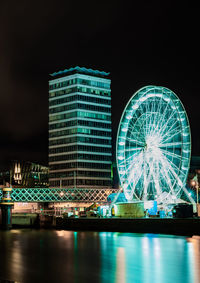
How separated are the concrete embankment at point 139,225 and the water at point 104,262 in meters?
7.61

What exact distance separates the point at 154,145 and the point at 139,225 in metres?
13.6

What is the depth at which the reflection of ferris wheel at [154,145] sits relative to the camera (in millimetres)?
75188

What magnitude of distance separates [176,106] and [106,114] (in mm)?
104378

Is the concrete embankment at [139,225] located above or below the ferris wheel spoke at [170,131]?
below

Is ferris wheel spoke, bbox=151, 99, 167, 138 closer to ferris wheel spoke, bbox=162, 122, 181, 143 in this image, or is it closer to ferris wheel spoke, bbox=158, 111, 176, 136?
ferris wheel spoke, bbox=158, 111, 176, 136

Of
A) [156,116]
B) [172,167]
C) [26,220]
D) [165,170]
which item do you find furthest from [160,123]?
[26,220]

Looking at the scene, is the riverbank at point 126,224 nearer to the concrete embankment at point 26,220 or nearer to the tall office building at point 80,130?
the concrete embankment at point 26,220

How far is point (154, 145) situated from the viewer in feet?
247

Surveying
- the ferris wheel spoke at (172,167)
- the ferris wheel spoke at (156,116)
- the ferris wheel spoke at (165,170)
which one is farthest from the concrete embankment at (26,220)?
the ferris wheel spoke at (156,116)

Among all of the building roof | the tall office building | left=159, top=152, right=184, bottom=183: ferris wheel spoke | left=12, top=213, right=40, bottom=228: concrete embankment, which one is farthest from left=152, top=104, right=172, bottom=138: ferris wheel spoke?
the building roof

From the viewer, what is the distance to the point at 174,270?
1452 inches

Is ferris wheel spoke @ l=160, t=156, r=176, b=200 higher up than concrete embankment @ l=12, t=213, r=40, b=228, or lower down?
higher up

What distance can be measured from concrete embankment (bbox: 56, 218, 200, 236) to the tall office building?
8007 cm

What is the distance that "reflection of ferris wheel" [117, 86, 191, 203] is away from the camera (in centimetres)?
7519
